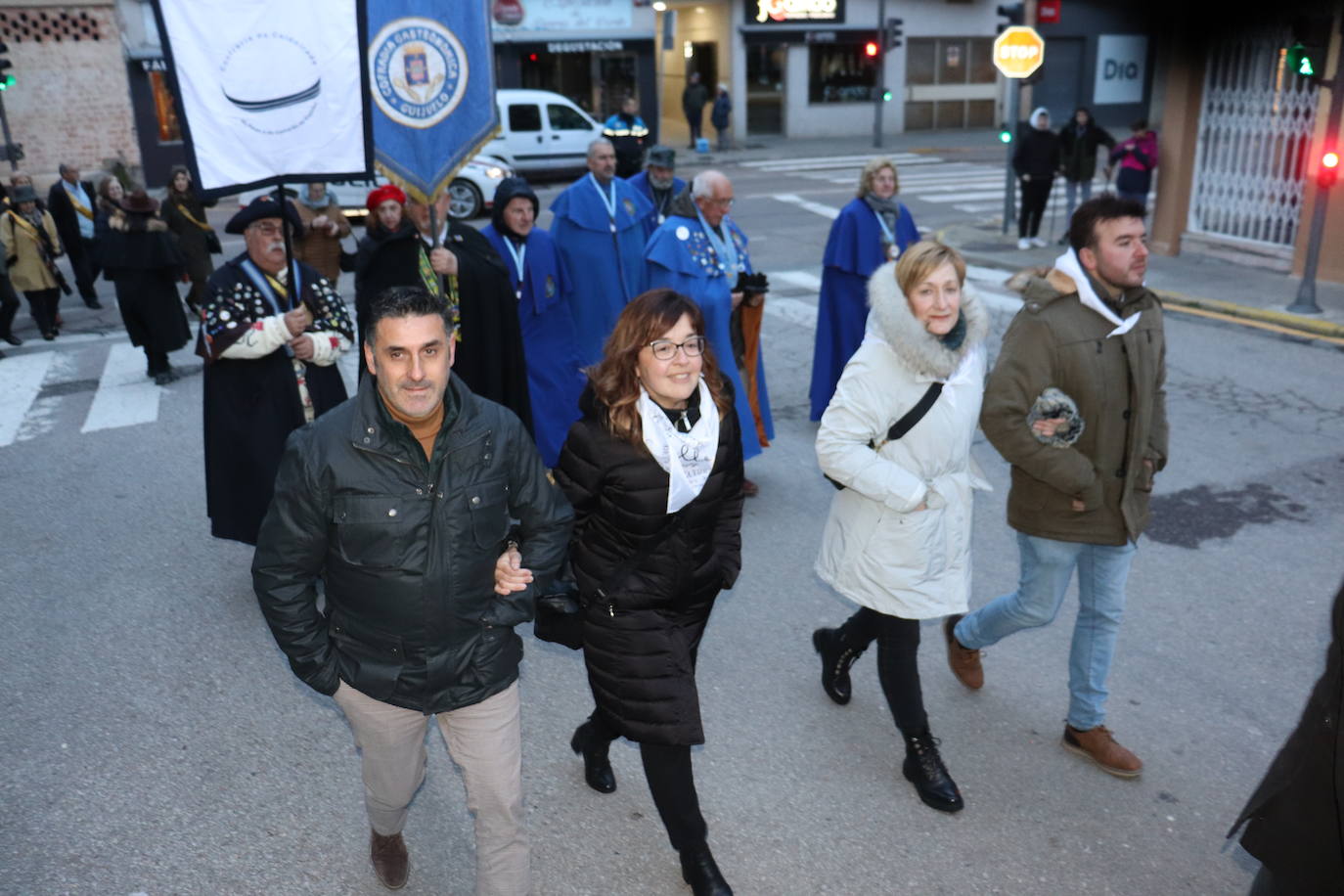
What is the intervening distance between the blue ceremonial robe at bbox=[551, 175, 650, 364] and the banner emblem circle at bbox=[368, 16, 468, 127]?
1862mm

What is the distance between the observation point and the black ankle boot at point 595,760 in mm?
4176

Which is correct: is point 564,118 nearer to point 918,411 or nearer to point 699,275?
point 699,275

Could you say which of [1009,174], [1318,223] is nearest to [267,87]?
[1318,223]

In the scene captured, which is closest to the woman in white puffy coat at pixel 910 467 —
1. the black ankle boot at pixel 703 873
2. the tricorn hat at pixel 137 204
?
the black ankle boot at pixel 703 873

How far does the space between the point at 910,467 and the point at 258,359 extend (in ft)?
10.4

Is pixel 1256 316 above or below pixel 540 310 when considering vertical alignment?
below

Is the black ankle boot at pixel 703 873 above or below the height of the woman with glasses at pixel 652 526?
below

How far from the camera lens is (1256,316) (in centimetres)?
1154

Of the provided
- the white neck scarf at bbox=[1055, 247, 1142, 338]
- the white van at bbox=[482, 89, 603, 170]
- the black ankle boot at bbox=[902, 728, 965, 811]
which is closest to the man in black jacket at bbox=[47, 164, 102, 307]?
the white van at bbox=[482, 89, 603, 170]

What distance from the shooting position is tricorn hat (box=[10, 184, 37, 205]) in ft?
40.2

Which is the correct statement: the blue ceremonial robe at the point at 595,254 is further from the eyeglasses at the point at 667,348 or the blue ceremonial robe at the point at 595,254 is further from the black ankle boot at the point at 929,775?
the eyeglasses at the point at 667,348

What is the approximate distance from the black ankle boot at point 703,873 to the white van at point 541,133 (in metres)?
22.1

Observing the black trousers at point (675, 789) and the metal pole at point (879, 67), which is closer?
the black trousers at point (675, 789)

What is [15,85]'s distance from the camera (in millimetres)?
27094
